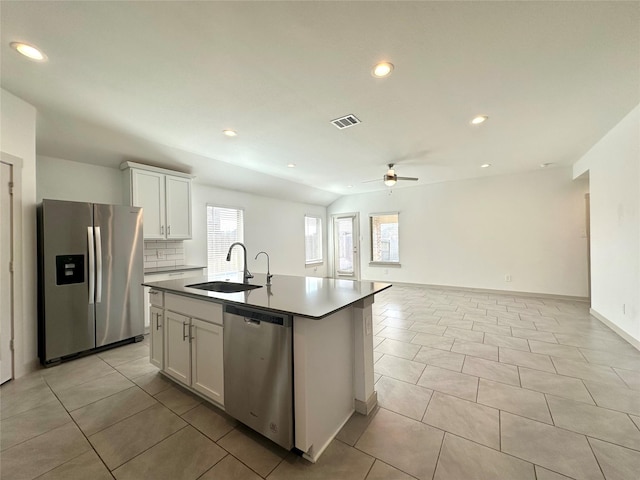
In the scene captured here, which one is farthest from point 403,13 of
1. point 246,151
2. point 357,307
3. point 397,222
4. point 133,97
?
point 397,222

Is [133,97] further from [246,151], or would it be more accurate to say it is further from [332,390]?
[332,390]

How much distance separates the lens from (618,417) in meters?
1.84

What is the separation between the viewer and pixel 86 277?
9.70 ft

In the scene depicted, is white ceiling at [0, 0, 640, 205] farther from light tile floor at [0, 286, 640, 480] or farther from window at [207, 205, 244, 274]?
light tile floor at [0, 286, 640, 480]

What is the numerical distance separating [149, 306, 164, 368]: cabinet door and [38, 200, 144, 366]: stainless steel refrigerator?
42.8 inches

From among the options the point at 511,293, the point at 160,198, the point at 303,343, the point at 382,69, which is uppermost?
the point at 382,69

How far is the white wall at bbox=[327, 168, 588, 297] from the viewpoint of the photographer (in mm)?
5090

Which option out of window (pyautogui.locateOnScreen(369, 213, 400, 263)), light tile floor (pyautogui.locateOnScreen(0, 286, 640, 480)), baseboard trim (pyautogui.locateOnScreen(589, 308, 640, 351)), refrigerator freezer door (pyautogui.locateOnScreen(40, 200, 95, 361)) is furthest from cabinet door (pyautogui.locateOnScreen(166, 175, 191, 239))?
baseboard trim (pyautogui.locateOnScreen(589, 308, 640, 351))

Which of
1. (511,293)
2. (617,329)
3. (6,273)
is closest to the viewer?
(6,273)

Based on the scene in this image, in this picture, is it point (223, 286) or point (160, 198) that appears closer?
point (223, 286)

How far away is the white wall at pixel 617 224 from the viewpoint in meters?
2.89

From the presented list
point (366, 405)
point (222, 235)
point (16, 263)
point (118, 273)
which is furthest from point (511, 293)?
point (16, 263)

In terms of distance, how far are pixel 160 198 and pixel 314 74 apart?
123 inches

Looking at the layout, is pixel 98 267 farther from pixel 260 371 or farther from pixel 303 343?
pixel 303 343
